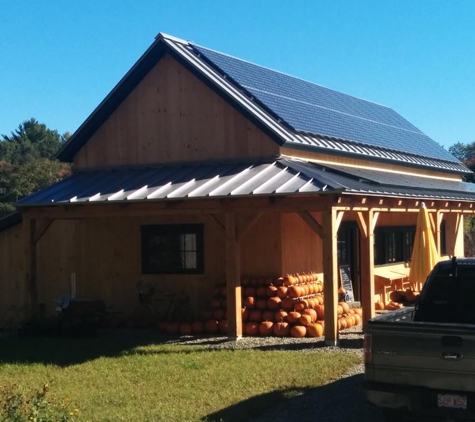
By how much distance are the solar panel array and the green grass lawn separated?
243 inches

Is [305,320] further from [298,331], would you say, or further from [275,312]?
[275,312]

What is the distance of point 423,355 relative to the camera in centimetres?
758

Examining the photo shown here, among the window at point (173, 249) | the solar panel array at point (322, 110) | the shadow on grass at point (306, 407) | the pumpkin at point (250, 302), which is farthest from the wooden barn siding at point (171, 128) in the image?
the shadow on grass at point (306, 407)

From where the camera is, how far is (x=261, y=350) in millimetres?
13812

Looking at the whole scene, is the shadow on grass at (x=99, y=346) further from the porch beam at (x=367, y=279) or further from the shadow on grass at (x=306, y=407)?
the shadow on grass at (x=306, y=407)

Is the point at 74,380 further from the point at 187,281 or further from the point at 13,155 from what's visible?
the point at 13,155

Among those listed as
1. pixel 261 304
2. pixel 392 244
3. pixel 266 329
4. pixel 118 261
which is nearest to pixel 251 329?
pixel 266 329

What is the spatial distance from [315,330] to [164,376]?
4.45 meters

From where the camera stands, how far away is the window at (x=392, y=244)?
2078 centimetres

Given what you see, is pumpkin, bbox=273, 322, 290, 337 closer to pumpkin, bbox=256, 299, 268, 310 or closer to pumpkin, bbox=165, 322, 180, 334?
pumpkin, bbox=256, 299, 268, 310

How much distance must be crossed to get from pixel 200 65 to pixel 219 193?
463 cm

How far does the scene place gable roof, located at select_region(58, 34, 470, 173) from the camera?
1727 cm

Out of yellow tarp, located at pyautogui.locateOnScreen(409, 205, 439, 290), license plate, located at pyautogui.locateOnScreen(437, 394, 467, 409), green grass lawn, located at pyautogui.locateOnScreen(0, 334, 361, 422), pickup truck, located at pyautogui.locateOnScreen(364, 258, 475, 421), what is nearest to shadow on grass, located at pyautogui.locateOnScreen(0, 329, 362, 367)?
green grass lawn, located at pyautogui.locateOnScreen(0, 334, 361, 422)

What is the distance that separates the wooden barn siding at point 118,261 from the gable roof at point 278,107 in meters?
2.08
